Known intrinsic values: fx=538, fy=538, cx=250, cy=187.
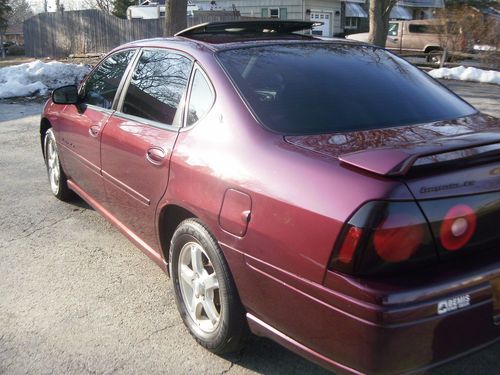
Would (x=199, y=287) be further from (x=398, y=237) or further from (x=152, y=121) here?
(x=398, y=237)

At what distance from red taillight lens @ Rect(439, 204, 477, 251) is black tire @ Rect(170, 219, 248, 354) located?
1.01 meters

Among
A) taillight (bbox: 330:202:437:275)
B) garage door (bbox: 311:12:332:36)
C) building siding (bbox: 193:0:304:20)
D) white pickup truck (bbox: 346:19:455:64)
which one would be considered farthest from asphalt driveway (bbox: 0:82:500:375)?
garage door (bbox: 311:12:332:36)

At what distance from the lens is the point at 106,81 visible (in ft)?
14.0

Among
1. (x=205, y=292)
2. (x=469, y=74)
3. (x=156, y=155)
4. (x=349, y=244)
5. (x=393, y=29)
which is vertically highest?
(x=393, y=29)

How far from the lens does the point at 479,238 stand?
2.17m

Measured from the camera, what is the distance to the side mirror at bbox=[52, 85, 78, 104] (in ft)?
14.7

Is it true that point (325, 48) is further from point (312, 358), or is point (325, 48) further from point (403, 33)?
point (403, 33)

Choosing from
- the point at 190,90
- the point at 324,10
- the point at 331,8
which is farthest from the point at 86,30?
the point at 190,90

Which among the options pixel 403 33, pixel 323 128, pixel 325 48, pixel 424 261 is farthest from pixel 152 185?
pixel 403 33

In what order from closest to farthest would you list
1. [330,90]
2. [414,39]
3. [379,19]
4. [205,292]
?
[205,292], [330,90], [379,19], [414,39]

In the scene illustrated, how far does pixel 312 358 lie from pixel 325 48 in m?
2.00

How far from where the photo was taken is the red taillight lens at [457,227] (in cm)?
206

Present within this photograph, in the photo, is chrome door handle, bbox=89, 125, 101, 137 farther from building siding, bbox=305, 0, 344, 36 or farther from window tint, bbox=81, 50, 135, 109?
building siding, bbox=305, 0, 344, 36

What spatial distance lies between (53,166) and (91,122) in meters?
1.58
